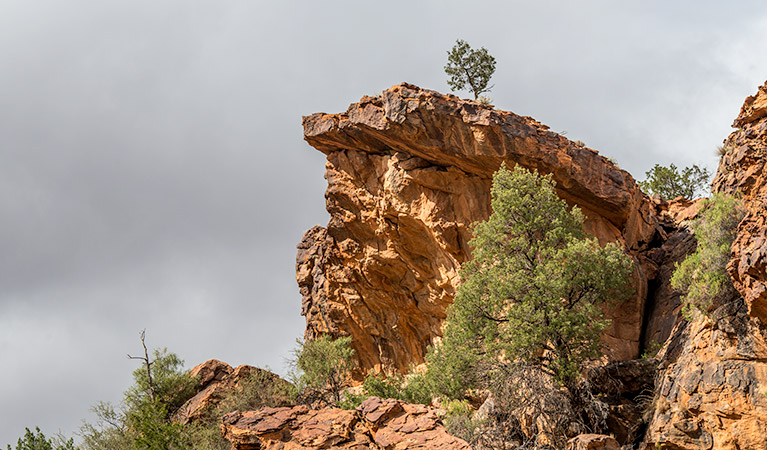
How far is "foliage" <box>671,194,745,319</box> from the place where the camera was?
17797 mm

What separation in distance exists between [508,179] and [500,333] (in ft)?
19.6

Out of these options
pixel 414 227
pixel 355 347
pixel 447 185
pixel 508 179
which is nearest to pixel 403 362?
pixel 355 347

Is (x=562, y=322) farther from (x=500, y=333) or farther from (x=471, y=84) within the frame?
(x=471, y=84)

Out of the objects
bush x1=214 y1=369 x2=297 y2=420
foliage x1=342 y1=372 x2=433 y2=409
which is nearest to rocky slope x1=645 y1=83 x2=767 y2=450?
foliage x1=342 y1=372 x2=433 y2=409

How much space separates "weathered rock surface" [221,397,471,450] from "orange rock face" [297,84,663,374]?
36.6 ft

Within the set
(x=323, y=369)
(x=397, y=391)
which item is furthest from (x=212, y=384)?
(x=397, y=391)

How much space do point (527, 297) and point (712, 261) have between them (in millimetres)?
5695

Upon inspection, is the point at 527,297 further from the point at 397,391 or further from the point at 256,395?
the point at 256,395

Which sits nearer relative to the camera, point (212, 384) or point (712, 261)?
point (712, 261)

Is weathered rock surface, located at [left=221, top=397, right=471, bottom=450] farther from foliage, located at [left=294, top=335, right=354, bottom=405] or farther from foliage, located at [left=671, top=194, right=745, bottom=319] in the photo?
foliage, located at [left=294, top=335, right=354, bottom=405]

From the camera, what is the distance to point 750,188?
19266mm

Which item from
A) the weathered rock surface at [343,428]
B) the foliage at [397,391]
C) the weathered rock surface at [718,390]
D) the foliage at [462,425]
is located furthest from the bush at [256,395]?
the weathered rock surface at [718,390]

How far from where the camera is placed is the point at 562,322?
19.2m

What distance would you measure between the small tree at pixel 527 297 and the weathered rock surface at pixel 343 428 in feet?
14.8
